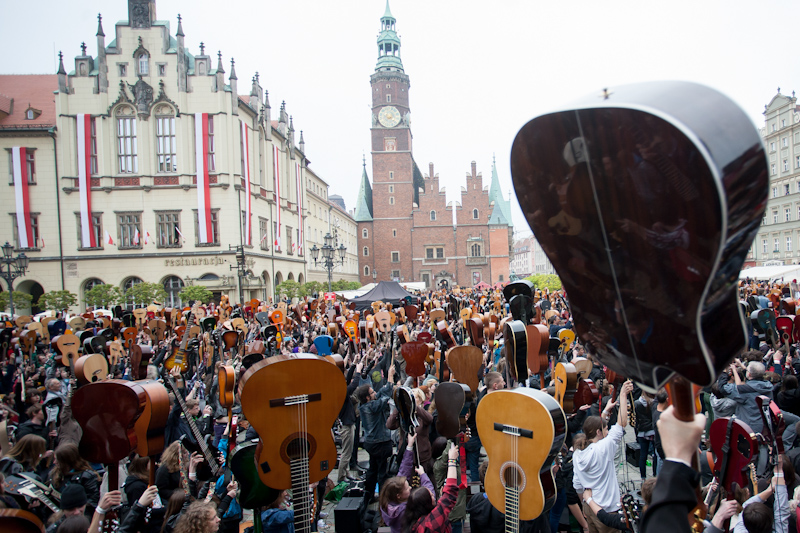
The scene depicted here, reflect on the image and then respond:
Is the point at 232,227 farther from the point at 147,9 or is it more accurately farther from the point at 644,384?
the point at 644,384

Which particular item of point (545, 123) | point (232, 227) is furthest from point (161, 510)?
point (232, 227)

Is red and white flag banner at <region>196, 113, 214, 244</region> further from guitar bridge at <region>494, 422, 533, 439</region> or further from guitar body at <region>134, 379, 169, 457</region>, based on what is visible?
guitar bridge at <region>494, 422, 533, 439</region>

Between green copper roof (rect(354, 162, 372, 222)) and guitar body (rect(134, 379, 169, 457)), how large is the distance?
6770cm

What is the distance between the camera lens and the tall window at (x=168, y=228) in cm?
3306

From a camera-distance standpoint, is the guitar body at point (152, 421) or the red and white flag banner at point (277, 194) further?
the red and white flag banner at point (277, 194)

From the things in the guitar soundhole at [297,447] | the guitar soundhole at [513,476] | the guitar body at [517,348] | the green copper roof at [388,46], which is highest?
the green copper roof at [388,46]

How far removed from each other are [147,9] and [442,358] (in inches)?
1414

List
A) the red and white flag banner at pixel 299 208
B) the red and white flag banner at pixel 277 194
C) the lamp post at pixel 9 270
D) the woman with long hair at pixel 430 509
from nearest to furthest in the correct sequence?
the woman with long hair at pixel 430 509, the lamp post at pixel 9 270, the red and white flag banner at pixel 277 194, the red and white flag banner at pixel 299 208

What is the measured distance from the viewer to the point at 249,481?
11.8 ft

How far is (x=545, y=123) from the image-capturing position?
1.22 metres

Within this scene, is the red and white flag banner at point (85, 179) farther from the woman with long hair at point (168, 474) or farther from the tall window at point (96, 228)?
the woman with long hair at point (168, 474)

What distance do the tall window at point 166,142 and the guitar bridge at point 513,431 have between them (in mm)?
35075

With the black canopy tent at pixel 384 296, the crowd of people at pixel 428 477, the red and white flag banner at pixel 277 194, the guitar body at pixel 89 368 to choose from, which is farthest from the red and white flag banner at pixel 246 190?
the guitar body at pixel 89 368

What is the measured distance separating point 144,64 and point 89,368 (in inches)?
1339
